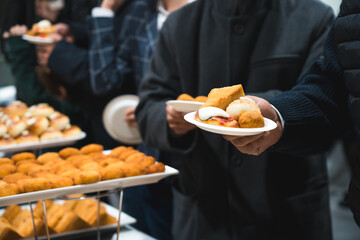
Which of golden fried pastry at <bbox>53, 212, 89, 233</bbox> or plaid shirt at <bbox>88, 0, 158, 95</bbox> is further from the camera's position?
plaid shirt at <bbox>88, 0, 158, 95</bbox>

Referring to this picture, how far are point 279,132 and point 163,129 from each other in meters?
0.40

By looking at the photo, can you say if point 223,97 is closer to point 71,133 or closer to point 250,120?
point 250,120

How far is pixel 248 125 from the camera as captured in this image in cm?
68

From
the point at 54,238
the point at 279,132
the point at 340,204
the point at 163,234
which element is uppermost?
the point at 279,132

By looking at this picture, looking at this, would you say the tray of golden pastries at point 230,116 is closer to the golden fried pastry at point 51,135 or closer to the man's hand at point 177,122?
the man's hand at point 177,122

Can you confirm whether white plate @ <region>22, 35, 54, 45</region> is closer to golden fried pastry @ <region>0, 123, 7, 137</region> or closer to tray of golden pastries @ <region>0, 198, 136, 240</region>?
golden fried pastry @ <region>0, 123, 7, 137</region>

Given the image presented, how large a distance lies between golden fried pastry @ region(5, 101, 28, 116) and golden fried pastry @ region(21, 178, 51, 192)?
2.61 ft

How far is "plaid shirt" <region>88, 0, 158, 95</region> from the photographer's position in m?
1.81

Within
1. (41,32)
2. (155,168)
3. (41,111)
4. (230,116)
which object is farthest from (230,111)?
(41,32)

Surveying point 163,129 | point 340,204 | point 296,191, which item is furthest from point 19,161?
point 340,204

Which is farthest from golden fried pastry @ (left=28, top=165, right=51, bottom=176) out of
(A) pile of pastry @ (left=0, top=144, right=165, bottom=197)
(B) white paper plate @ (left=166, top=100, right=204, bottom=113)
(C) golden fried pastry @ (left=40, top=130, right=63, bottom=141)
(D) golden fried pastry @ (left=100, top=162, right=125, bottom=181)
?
(C) golden fried pastry @ (left=40, top=130, right=63, bottom=141)

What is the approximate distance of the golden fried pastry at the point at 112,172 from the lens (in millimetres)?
847

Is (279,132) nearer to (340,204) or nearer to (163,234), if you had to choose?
(163,234)

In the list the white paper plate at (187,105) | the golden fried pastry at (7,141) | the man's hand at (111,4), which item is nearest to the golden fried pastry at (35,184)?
the white paper plate at (187,105)
